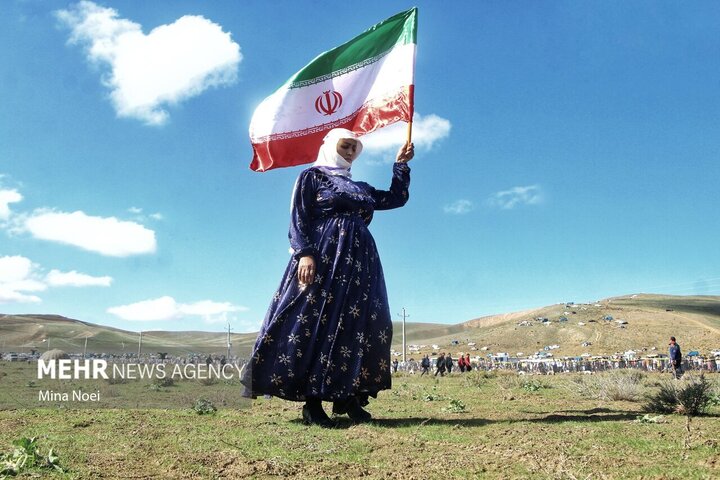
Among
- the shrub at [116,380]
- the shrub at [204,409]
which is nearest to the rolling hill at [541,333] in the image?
the shrub at [116,380]

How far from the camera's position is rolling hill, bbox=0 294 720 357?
70.1 m

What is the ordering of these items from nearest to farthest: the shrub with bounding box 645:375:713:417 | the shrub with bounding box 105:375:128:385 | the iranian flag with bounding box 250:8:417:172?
the shrub with bounding box 645:375:713:417 < the iranian flag with bounding box 250:8:417:172 < the shrub with bounding box 105:375:128:385

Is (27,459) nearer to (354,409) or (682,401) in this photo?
(354,409)

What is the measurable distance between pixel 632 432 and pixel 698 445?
0.74 metres

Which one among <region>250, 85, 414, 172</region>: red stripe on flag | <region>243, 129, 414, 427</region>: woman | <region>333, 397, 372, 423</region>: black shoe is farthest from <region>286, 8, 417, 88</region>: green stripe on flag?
<region>333, 397, 372, 423</region>: black shoe

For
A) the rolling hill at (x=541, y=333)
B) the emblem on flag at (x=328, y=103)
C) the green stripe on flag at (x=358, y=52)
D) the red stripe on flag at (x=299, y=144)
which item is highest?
the green stripe on flag at (x=358, y=52)

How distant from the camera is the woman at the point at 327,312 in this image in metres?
→ 6.09

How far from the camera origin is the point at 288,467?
148 inches

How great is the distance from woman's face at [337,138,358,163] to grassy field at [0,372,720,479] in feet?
9.74

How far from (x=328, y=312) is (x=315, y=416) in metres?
1.07

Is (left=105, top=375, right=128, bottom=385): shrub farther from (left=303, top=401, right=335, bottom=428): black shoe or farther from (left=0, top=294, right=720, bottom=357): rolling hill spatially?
(left=0, top=294, right=720, bottom=357): rolling hill

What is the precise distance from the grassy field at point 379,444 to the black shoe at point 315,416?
12cm

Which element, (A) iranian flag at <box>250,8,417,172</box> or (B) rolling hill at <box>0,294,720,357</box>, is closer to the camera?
(A) iranian flag at <box>250,8,417,172</box>

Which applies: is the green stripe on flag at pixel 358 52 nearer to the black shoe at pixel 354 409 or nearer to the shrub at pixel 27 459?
the black shoe at pixel 354 409
